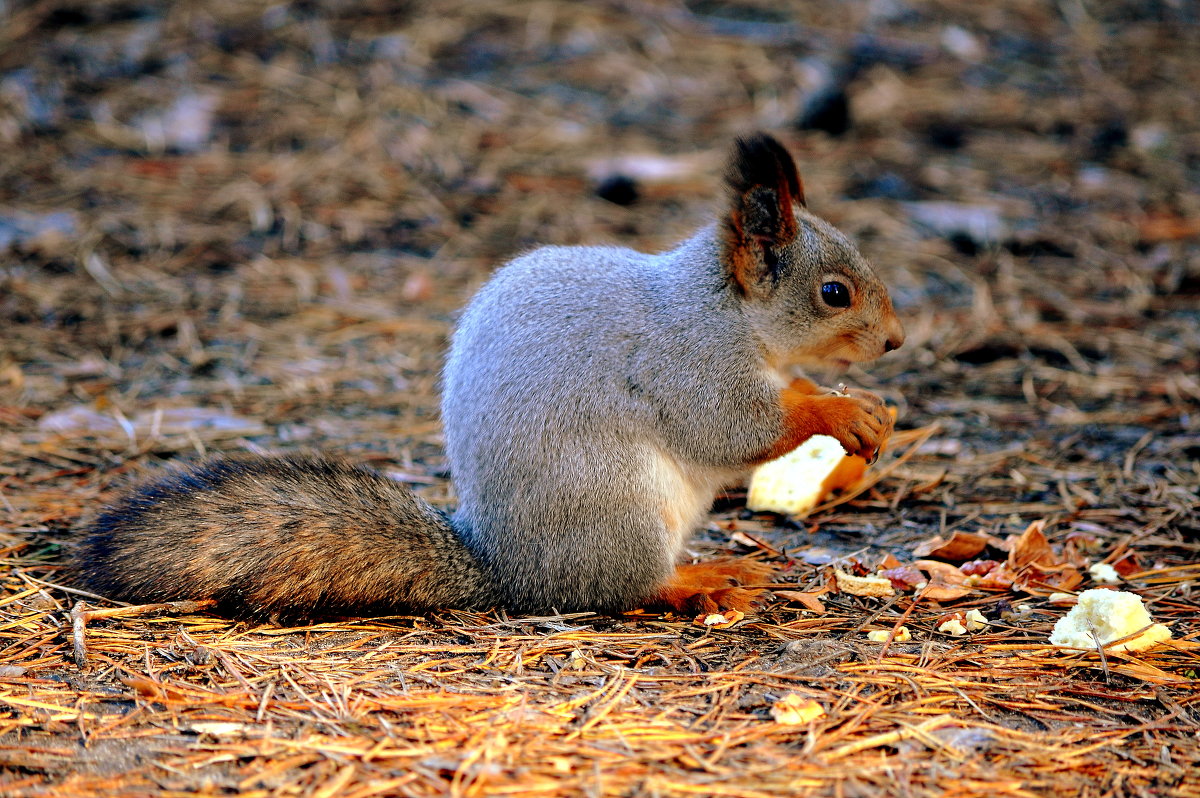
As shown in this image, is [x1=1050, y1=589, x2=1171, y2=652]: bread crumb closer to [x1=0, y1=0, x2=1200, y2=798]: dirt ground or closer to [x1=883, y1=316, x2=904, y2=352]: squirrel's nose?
→ [x1=0, y1=0, x2=1200, y2=798]: dirt ground

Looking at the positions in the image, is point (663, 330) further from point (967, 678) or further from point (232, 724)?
point (232, 724)

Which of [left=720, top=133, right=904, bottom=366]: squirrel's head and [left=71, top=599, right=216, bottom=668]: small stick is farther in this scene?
[left=720, top=133, right=904, bottom=366]: squirrel's head

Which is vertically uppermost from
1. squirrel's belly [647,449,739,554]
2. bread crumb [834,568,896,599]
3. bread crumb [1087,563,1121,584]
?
squirrel's belly [647,449,739,554]

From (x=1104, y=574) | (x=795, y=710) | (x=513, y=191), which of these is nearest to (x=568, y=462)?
(x=795, y=710)

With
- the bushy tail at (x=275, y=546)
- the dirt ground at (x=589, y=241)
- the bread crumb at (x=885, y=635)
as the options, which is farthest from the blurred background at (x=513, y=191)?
the bread crumb at (x=885, y=635)

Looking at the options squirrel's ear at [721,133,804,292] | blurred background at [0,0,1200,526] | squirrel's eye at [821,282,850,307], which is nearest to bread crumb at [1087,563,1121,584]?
blurred background at [0,0,1200,526]

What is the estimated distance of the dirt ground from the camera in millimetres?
1730

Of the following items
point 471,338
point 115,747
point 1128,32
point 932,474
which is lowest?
point 932,474

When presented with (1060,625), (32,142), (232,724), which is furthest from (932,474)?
(32,142)

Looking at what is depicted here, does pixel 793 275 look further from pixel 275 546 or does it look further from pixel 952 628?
pixel 275 546

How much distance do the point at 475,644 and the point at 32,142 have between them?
14.0 feet

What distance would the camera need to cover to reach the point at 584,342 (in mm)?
2320

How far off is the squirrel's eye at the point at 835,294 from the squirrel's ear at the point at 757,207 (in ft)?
0.42

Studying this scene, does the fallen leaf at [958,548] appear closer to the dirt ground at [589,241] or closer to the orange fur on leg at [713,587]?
the dirt ground at [589,241]
